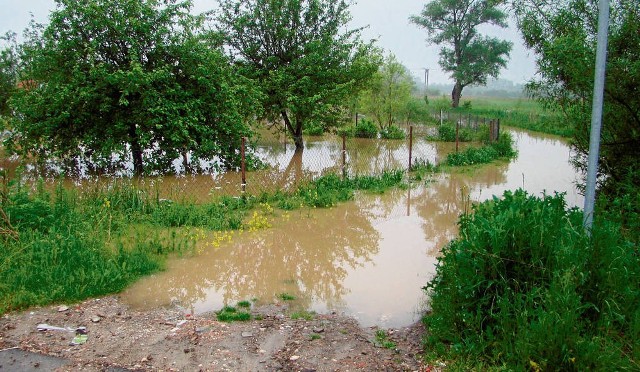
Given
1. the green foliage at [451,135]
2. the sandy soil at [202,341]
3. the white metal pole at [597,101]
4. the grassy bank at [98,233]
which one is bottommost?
the sandy soil at [202,341]

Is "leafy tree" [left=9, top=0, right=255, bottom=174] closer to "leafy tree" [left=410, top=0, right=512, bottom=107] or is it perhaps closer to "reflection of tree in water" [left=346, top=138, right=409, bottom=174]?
Result: "reflection of tree in water" [left=346, top=138, right=409, bottom=174]

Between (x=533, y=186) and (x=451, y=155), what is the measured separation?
143 inches

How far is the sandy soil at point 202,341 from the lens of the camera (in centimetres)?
439

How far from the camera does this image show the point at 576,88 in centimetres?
826

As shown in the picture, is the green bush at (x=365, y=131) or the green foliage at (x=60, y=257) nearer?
the green foliage at (x=60, y=257)

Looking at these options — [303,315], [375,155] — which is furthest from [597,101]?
[375,155]

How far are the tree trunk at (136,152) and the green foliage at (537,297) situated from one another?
1131cm

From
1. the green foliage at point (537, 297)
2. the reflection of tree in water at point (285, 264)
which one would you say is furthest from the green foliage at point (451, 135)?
the green foliage at point (537, 297)

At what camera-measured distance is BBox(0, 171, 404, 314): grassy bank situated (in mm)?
5961

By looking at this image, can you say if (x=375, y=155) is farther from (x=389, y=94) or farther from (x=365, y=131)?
(x=389, y=94)

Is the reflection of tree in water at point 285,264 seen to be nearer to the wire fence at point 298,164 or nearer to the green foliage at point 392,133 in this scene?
the wire fence at point 298,164

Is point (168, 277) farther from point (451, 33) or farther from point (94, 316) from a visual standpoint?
point (451, 33)

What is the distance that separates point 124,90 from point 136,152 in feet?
7.29

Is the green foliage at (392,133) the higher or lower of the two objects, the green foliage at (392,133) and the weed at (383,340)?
the higher
